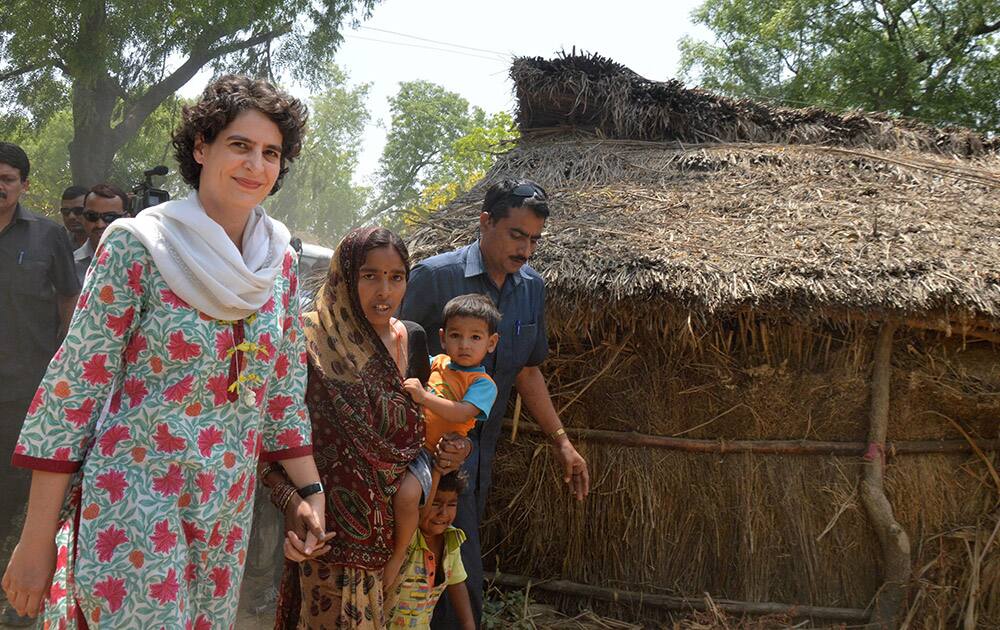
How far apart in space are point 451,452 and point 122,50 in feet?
46.7

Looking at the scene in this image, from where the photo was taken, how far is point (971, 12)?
1731 centimetres

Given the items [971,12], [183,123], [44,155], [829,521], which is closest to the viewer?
[183,123]

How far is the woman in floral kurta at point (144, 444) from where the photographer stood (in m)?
2.03

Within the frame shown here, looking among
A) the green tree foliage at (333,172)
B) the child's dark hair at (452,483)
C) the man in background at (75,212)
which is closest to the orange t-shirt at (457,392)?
the child's dark hair at (452,483)

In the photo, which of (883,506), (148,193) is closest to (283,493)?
(148,193)

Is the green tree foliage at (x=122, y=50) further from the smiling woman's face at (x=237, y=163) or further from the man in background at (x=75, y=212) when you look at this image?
the smiling woman's face at (x=237, y=163)

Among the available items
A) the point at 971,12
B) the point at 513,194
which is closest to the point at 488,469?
the point at 513,194

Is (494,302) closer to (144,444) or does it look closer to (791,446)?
(144,444)

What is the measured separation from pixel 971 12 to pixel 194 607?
19296 mm

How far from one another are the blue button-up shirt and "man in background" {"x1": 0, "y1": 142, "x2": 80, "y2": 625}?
228cm

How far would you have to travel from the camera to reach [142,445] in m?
2.08

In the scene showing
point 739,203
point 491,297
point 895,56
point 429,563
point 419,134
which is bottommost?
point 429,563

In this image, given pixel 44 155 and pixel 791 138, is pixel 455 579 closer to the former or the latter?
pixel 791 138

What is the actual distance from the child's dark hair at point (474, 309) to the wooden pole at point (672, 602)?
210 cm
